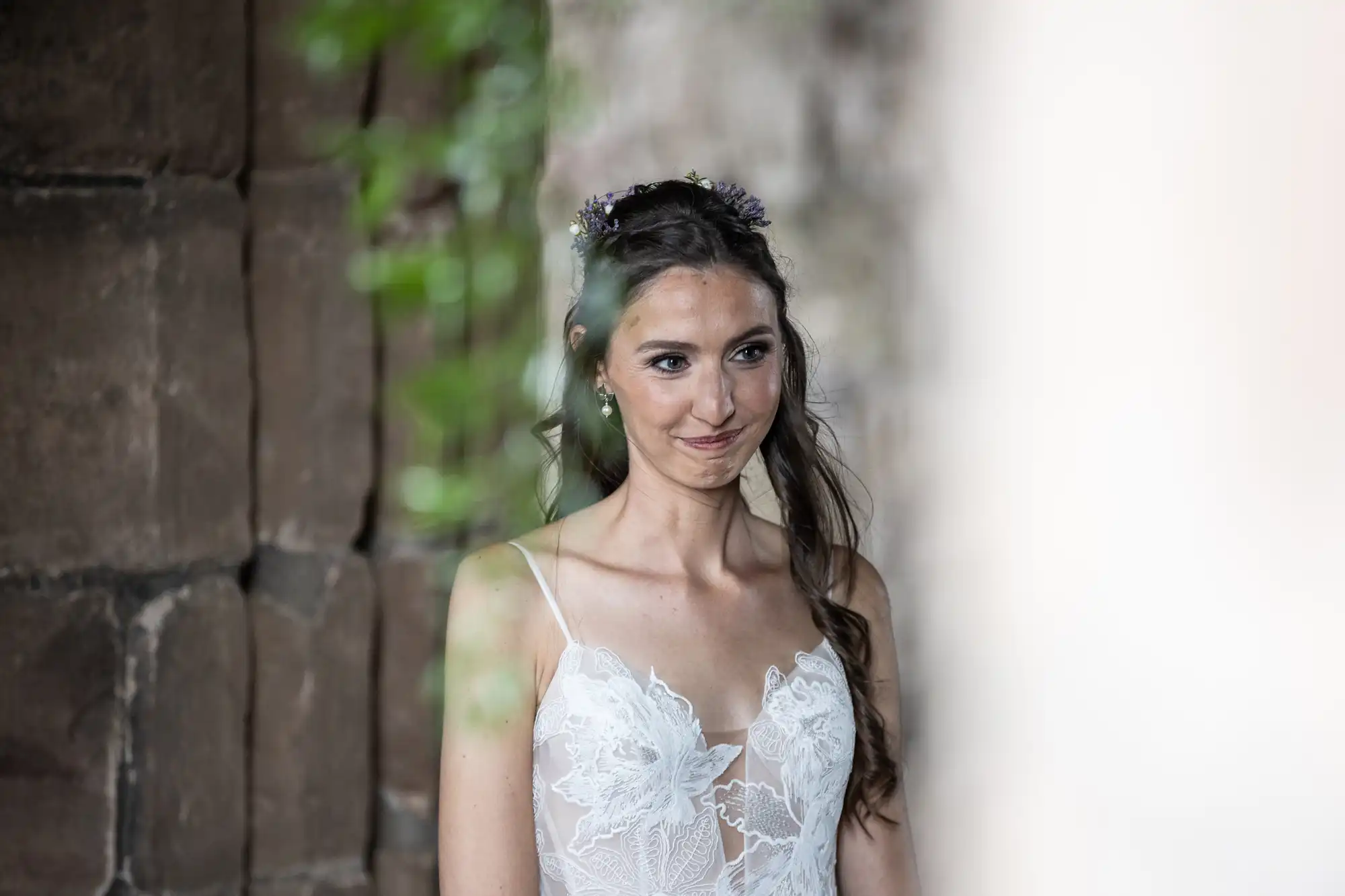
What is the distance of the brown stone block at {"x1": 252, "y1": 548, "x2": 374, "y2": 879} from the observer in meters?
2.02

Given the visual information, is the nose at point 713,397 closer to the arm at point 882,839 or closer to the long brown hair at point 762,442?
the long brown hair at point 762,442

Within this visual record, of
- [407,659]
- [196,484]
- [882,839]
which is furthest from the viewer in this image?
[407,659]

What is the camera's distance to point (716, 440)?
1634 mm

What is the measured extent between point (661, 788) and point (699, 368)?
523mm

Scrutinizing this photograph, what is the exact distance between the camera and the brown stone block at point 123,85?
1816mm

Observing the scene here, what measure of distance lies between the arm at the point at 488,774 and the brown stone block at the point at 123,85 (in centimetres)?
83

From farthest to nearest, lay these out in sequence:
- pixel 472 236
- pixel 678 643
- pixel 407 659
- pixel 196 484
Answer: pixel 407 659 < pixel 196 484 < pixel 678 643 < pixel 472 236

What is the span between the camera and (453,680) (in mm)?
1621

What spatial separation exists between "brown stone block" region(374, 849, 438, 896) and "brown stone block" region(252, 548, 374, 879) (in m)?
0.05

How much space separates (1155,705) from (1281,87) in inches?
31.8

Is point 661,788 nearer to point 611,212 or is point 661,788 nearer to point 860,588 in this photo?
point 860,588

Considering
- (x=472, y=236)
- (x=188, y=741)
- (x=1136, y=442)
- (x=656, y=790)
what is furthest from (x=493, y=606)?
(x=1136, y=442)

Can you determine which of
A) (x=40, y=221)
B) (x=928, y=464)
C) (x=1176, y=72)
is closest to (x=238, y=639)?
(x=40, y=221)

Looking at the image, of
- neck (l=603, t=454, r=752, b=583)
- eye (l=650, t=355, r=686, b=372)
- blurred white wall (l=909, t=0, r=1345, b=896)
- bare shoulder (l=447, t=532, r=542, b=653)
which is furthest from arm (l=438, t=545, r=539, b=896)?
blurred white wall (l=909, t=0, r=1345, b=896)
